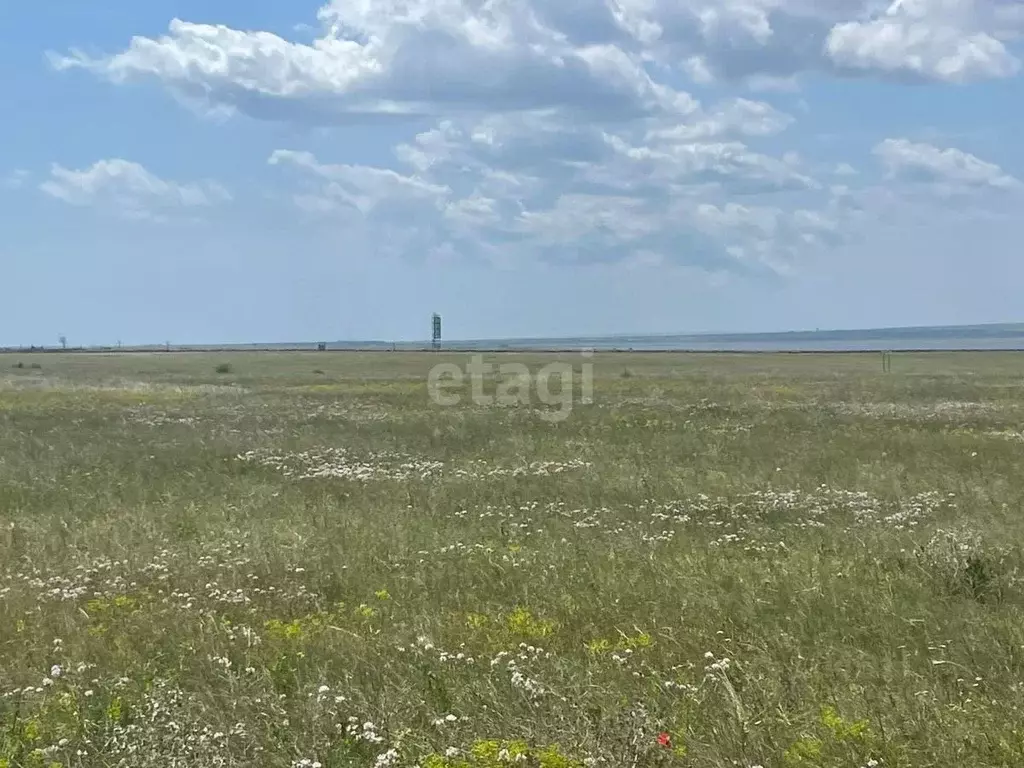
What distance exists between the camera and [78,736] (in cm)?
649

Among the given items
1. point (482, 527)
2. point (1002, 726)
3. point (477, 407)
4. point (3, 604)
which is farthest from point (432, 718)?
point (477, 407)

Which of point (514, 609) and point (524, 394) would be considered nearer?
point (514, 609)

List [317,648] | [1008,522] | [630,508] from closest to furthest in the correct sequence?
[317,648]
[1008,522]
[630,508]

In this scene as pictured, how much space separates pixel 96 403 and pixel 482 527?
28745 millimetres

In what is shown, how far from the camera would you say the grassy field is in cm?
630

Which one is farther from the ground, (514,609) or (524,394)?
(524,394)

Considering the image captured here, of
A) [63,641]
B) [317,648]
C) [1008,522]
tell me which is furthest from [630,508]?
[63,641]

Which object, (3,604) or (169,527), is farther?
(169,527)

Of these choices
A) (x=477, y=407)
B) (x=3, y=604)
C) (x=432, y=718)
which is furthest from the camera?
(x=477, y=407)

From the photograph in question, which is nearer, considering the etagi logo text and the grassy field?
the grassy field

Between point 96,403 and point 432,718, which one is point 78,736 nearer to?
point 432,718

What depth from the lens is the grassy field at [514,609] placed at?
20.7 feet

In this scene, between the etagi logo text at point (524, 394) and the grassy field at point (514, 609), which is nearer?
the grassy field at point (514, 609)

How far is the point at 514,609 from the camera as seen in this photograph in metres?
9.57
